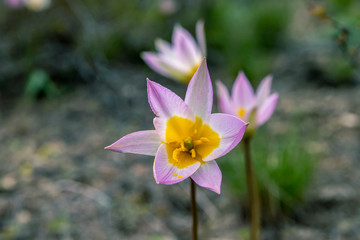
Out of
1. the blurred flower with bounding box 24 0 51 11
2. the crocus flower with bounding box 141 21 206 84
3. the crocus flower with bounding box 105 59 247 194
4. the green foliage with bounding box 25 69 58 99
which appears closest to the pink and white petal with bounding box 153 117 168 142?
the crocus flower with bounding box 105 59 247 194

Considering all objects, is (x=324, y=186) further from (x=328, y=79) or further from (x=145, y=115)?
(x=328, y=79)

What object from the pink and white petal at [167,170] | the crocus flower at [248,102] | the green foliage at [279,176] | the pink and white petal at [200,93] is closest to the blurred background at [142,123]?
the green foliage at [279,176]

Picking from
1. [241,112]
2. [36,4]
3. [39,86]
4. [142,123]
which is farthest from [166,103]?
[36,4]

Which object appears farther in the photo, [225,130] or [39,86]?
[39,86]

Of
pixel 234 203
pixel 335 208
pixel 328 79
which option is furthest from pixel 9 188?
pixel 328 79

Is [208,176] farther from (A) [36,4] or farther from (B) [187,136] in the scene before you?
(A) [36,4]
